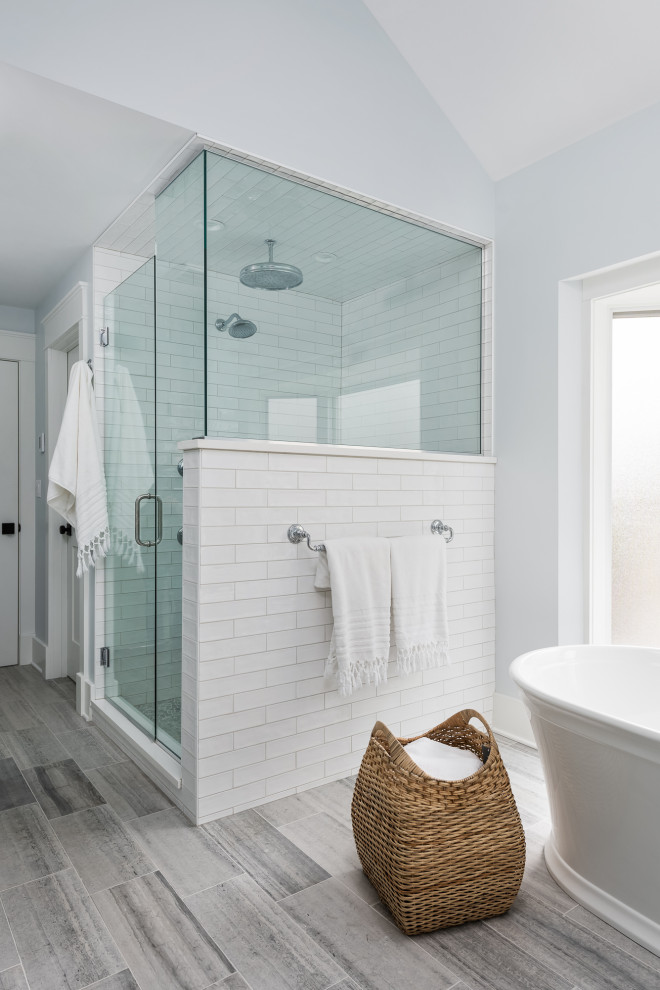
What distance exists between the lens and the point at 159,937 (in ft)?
5.35

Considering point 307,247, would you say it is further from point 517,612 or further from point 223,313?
point 517,612

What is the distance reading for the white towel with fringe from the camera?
2.33 meters

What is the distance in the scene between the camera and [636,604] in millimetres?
2730

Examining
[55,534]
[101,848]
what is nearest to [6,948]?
[101,848]

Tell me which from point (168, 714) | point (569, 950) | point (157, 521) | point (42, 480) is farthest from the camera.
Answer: point (42, 480)

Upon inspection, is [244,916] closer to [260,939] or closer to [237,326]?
[260,939]

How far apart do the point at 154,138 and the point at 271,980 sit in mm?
2463

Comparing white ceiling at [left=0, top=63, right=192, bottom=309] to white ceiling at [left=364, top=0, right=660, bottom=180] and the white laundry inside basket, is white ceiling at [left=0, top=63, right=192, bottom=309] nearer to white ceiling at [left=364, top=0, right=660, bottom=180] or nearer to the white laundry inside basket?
white ceiling at [left=364, top=0, right=660, bottom=180]

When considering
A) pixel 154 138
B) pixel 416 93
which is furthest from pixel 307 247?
pixel 416 93

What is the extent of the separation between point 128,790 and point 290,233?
83.8 inches

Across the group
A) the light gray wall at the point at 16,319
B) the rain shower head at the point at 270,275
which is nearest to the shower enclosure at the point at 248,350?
the rain shower head at the point at 270,275

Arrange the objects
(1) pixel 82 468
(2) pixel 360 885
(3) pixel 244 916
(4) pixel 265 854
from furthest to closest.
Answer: (1) pixel 82 468 → (4) pixel 265 854 → (2) pixel 360 885 → (3) pixel 244 916

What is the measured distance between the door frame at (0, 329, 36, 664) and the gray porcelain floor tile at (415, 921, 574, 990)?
3.38 metres

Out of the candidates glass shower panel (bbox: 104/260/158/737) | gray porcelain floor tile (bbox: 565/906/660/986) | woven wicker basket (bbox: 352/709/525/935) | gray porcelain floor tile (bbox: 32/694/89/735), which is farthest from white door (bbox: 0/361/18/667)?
gray porcelain floor tile (bbox: 565/906/660/986)
